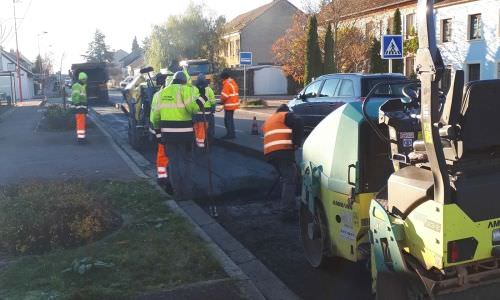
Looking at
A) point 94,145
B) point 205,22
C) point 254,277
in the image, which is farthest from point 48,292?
point 205,22

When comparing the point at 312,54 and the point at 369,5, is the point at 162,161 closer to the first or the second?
the point at 312,54

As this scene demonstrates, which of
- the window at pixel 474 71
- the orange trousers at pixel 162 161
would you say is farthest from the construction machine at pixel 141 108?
the window at pixel 474 71

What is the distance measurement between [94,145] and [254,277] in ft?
34.6

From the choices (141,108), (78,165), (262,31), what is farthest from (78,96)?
(262,31)

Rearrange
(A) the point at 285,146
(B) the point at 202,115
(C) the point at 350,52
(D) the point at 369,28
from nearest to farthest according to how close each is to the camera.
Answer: (A) the point at 285,146, (B) the point at 202,115, (C) the point at 350,52, (D) the point at 369,28

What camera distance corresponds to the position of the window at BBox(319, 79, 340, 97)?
13.2 meters

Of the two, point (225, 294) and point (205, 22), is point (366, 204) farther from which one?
point (205, 22)

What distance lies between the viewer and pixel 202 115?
9062 millimetres

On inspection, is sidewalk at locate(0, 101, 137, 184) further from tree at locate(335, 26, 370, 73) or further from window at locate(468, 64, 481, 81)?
window at locate(468, 64, 481, 81)

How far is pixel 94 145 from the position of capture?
14.5 metres

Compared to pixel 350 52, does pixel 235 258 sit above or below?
below

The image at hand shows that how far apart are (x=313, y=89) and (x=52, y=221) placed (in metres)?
9.21

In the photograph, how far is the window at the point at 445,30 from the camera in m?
33.9

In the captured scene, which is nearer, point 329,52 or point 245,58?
point 245,58
